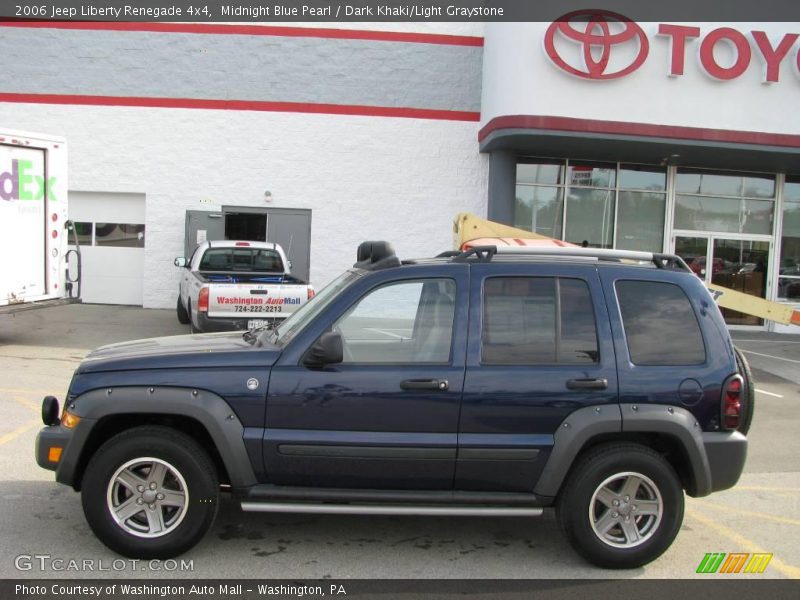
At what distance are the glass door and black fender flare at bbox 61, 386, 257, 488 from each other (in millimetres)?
14888

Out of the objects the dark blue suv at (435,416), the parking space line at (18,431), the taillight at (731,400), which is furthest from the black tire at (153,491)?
the taillight at (731,400)

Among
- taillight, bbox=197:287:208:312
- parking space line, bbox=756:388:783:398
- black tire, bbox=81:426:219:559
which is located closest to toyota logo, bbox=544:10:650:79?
parking space line, bbox=756:388:783:398

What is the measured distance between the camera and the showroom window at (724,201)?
16938mm

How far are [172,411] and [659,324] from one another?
288 centimetres

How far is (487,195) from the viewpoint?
16.6m

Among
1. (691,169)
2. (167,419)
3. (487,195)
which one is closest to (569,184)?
(487,195)

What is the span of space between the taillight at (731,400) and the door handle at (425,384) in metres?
1.64

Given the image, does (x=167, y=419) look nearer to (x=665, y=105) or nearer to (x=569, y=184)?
(x=665, y=105)

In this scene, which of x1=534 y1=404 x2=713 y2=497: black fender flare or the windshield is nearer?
x1=534 y1=404 x2=713 y2=497: black fender flare

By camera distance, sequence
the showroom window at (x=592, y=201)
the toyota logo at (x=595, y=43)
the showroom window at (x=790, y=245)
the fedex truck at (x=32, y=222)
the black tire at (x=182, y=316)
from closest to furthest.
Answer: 1. the fedex truck at (x=32, y=222)
2. the toyota logo at (x=595, y=43)
3. the black tire at (x=182, y=316)
4. the showroom window at (x=592, y=201)
5. the showroom window at (x=790, y=245)

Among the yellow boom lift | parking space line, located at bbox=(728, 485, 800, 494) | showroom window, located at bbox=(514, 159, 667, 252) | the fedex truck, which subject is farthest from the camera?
showroom window, located at bbox=(514, 159, 667, 252)

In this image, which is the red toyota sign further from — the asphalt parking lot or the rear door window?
the rear door window

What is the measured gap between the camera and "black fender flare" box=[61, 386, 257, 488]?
159 inches

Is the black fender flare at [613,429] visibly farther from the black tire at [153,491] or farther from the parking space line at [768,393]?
the parking space line at [768,393]
